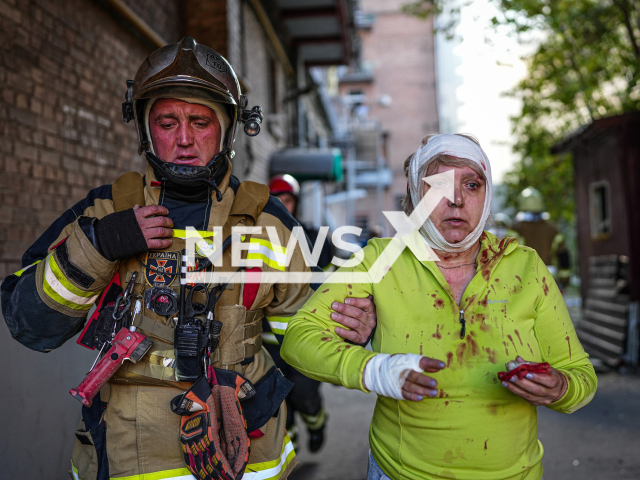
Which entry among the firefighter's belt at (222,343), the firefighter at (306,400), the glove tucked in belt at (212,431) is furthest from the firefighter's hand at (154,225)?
the firefighter at (306,400)

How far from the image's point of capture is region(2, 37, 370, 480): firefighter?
1.91 m

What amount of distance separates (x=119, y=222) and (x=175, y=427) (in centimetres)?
77

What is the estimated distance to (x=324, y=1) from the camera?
35.1 ft

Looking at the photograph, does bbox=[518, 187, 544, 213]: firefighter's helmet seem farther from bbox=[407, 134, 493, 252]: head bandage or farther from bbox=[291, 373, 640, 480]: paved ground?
bbox=[407, 134, 493, 252]: head bandage

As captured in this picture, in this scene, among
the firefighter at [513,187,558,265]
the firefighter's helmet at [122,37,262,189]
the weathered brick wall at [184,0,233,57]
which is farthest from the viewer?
the firefighter at [513,187,558,265]

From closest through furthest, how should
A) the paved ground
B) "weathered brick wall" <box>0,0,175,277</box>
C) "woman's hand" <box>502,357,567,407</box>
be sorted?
1. "woman's hand" <box>502,357,567,407</box>
2. "weathered brick wall" <box>0,0,175,277</box>
3. the paved ground

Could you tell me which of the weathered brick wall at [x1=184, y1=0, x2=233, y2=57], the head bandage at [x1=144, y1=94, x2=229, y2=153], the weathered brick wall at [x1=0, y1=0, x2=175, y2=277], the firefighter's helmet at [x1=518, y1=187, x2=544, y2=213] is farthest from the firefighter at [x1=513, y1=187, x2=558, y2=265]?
the head bandage at [x1=144, y1=94, x2=229, y2=153]

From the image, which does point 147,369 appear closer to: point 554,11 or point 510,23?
point 510,23

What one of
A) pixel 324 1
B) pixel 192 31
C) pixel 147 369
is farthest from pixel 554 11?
pixel 147 369

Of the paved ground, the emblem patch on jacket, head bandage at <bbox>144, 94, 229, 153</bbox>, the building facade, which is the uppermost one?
the building facade

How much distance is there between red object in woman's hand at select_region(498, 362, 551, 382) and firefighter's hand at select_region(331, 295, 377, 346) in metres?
0.51

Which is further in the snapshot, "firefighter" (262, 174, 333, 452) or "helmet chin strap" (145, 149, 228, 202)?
"firefighter" (262, 174, 333, 452)

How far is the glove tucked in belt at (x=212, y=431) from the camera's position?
1874 millimetres

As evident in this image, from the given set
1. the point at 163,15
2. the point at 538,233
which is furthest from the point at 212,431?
the point at 538,233
